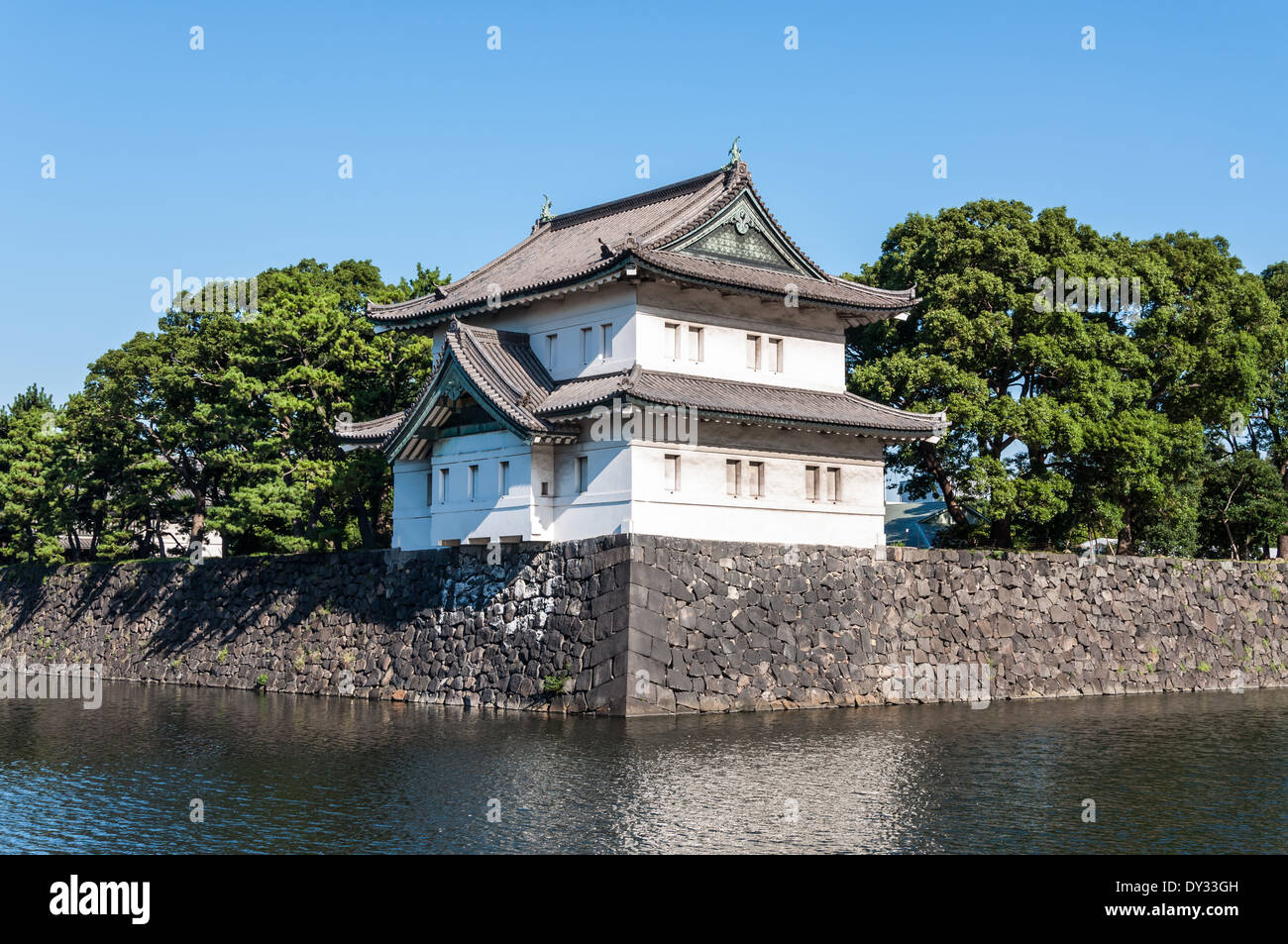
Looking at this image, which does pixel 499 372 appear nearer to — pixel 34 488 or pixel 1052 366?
pixel 1052 366

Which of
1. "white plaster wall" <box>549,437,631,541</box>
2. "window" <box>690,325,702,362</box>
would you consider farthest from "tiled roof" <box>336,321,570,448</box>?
"window" <box>690,325,702,362</box>

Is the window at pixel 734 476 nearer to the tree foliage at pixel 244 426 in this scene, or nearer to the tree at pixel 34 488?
the tree foliage at pixel 244 426

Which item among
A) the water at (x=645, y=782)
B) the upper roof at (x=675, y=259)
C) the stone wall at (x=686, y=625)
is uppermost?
the upper roof at (x=675, y=259)

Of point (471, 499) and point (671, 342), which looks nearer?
point (671, 342)

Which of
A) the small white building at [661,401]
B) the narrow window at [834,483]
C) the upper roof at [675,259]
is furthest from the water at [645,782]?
the upper roof at [675,259]

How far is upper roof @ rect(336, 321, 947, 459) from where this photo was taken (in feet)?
112

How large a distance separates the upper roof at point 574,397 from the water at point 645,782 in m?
7.25

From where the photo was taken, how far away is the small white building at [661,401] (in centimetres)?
3412

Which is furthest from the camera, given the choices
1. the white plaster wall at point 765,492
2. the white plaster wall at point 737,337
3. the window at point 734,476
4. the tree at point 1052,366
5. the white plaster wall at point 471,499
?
the tree at point 1052,366

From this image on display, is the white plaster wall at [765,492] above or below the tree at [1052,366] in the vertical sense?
below

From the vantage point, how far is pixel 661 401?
32938 millimetres

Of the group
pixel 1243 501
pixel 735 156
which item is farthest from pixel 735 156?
pixel 1243 501

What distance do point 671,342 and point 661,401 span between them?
3.50 m

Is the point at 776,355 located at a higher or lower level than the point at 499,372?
higher
